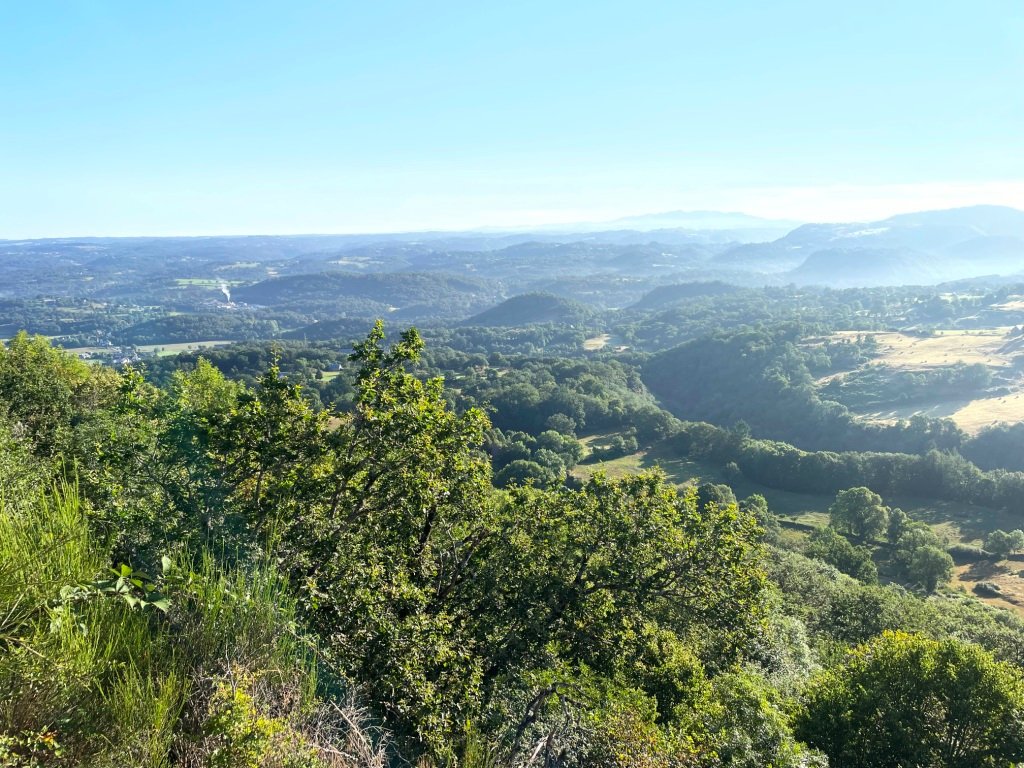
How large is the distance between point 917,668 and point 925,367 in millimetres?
225355

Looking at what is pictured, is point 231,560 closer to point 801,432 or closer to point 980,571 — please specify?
point 980,571

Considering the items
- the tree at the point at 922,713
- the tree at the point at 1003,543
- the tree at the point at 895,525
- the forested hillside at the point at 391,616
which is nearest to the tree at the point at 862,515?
the tree at the point at 895,525

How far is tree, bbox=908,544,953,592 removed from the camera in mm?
75062

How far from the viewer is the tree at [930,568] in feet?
246

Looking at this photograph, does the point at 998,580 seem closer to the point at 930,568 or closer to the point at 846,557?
the point at 930,568

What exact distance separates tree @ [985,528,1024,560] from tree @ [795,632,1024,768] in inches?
3855

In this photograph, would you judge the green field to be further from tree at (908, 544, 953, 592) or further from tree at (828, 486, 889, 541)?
tree at (828, 486, 889, 541)

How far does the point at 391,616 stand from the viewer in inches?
373

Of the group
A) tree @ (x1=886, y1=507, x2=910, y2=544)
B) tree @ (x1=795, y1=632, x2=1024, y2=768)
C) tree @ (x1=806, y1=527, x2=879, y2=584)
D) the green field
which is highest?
tree @ (x1=795, y1=632, x2=1024, y2=768)

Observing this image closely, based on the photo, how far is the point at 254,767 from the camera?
4.98 meters

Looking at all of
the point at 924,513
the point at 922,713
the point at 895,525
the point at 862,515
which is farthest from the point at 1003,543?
the point at 922,713

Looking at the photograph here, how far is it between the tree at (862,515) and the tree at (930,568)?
14487mm

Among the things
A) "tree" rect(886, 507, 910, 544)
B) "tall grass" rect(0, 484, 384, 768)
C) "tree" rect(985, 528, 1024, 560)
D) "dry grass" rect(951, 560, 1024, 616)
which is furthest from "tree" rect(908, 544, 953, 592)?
"tall grass" rect(0, 484, 384, 768)

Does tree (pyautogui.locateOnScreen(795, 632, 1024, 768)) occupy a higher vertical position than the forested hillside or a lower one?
lower
